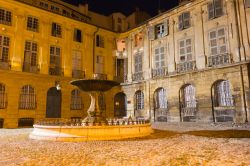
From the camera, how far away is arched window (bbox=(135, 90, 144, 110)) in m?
21.2

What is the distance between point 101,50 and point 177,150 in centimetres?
1812

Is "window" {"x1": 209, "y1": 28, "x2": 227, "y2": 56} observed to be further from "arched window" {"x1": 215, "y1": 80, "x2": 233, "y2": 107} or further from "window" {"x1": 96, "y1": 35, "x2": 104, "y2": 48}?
"window" {"x1": 96, "y1": 35, "x2": 104, "y2": 48}

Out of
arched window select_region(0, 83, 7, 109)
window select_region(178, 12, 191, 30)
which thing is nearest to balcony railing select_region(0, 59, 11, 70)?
arched window select_region(0, 83, 7, 109)

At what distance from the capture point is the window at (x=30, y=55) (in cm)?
1750

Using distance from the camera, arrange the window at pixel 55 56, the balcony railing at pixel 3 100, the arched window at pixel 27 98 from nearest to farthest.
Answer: the balcony railing at pixel 3 100 < the arched window at pixel 27 98 < the window at pixel 55 56

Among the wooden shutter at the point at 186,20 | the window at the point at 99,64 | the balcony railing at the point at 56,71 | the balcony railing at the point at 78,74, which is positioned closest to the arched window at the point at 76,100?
the balcony railing at the point at 78,74

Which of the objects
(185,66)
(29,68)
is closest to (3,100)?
(29,68)

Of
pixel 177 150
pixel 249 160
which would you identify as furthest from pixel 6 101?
pixel 249 160

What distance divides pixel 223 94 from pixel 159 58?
6607mm

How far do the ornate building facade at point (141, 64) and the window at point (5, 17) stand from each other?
71mm

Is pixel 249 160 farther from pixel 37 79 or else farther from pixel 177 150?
pixel 37 79

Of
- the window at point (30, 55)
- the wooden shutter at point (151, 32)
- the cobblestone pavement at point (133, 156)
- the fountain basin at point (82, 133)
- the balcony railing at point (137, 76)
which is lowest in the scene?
the cobblestone pavement at point (133, 156)

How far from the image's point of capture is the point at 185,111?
16.9m

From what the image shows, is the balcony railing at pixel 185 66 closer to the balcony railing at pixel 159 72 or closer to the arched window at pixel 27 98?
the balcony railing at pixel 159 72
